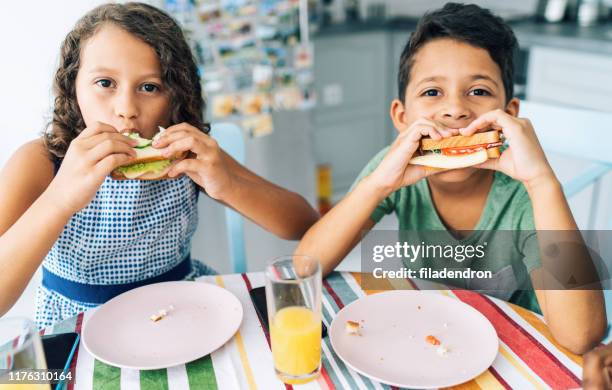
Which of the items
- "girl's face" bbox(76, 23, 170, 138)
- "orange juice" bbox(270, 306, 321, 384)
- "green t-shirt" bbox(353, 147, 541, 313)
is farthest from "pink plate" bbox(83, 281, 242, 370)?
"green t-shirt" bbox(353, 147, 541, 313)

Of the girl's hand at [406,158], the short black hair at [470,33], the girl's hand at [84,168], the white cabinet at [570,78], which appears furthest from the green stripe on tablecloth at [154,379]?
the white cabinet at [570,78]

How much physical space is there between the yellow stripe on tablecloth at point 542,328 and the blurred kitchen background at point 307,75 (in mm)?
558

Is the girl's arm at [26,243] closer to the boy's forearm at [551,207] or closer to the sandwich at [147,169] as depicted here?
the sandwich at [147,169]

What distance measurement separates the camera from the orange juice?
2.70ft

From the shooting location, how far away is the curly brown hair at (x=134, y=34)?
1222 mm

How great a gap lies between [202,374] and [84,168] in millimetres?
443

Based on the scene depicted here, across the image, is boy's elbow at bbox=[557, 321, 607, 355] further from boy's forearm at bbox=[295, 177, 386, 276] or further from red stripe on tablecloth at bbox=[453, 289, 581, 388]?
boy's forearm at bbox=[295, 177, 386, 276]

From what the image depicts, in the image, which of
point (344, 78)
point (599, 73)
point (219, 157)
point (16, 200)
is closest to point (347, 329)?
point (219, 157)

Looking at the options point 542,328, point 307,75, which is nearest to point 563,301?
point 542,328

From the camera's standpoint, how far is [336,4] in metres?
3.21

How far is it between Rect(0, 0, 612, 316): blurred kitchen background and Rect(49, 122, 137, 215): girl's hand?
1.63ft

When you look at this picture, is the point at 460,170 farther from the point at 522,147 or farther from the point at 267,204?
the point at 267,204

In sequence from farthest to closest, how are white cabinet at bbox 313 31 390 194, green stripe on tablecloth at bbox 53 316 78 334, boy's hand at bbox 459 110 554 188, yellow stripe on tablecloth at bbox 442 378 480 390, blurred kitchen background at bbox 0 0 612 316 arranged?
1. white cabinet at bbox 313 31 390 194
2. blurred kitchen background at bbox 0 0 612 316
3. boy's hand at bbox 459 110 554 188
4. green stripe on tablecloth at bbox 53 316 78 334
5. yellow stripe on tablecloth at bbox 442 378 480 390

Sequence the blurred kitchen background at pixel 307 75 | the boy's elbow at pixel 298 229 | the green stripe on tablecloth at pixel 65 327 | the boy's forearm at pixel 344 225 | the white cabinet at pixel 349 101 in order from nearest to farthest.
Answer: the green stripe on tablecloth at pixel 65 327 < the boy's forearm at pixel 344 225 < the boy's elbow at pixel 298 229 < the blurred kitchen background at pixel 307 75 < the white cabinet at pixel 349 101
